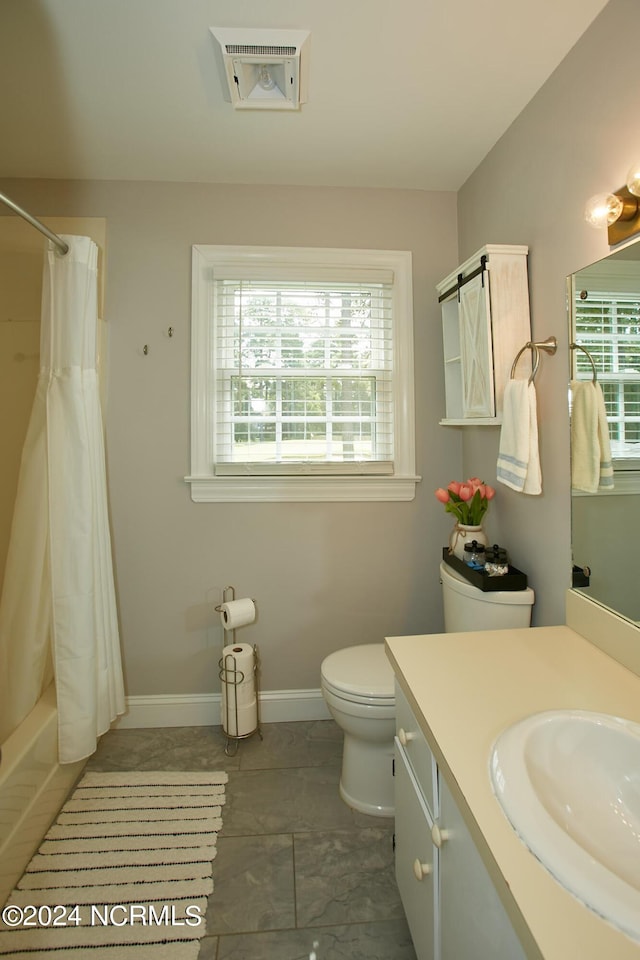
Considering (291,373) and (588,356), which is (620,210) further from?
(291,373)

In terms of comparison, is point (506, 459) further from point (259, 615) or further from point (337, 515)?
point (259, 615)

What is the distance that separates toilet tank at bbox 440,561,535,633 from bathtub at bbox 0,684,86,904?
1.50 metres

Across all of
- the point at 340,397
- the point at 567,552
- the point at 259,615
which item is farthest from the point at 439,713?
the point at 340,397

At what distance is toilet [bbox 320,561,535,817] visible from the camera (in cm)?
163

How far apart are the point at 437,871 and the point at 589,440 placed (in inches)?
42.7

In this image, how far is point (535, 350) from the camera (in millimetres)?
1595

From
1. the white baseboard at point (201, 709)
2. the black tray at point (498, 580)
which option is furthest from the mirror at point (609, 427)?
the white baseboard at point (201, 709)

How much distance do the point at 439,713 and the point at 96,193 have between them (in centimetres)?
240

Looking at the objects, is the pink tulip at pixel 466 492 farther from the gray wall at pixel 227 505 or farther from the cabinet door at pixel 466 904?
the cabinet door at pixel 466 904

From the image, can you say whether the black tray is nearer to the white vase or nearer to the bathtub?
the white vase

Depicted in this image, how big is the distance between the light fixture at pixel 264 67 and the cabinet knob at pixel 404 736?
1.86 meters

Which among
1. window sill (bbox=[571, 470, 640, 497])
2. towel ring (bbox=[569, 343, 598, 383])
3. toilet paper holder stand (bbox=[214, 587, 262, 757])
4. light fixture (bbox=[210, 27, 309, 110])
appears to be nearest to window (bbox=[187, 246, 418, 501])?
light fixture (bbox=[210, 27, 309, 110])

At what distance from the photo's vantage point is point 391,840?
5.27ft

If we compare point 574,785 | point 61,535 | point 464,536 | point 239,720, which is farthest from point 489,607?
point 61,535
